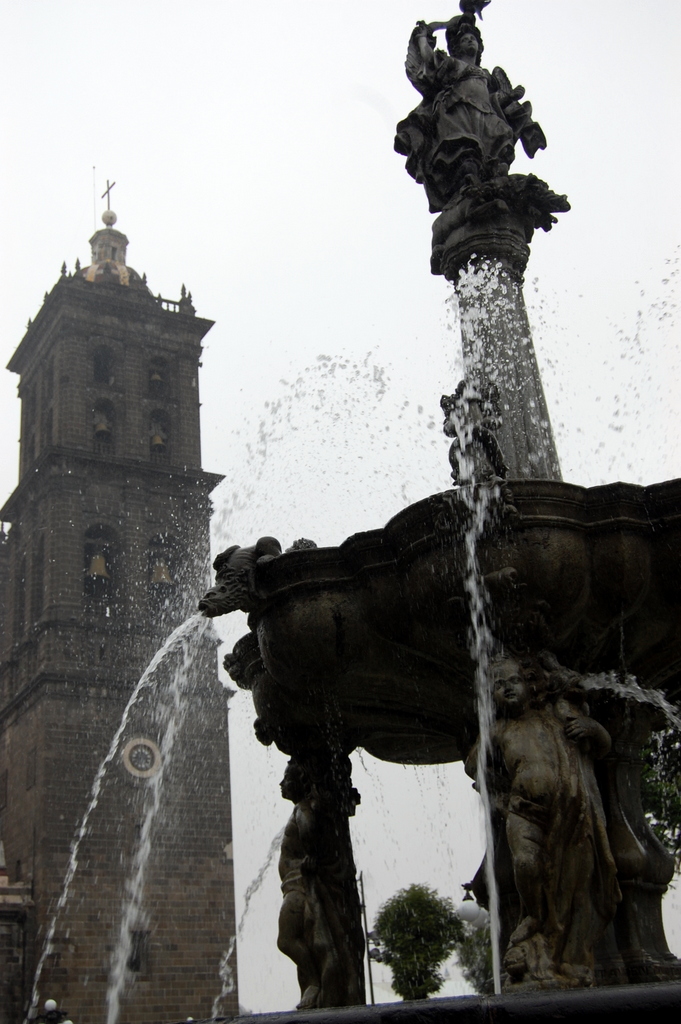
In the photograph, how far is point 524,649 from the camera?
4848 mm

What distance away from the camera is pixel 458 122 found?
284 inches

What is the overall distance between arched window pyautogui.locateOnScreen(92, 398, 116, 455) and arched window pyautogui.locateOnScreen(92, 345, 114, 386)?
1.20 metres

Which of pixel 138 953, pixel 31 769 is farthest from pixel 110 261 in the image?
pixel 138 953

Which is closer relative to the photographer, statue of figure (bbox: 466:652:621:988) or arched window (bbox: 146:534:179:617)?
statue of figure (bbox: 466:652:621:988)

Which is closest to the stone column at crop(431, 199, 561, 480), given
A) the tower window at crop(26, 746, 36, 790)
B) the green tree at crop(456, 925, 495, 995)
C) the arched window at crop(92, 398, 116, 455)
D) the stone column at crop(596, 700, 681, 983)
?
the stone column at crop(596, 700, 681, 983)

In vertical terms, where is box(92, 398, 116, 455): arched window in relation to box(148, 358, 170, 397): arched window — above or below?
below

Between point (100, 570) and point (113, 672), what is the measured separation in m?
3.25

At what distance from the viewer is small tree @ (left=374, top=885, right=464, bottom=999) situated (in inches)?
Answer: 1011

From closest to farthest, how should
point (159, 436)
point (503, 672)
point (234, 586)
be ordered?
1. point (503, 672)
2. point (234, 586)
3. point (159, 436)

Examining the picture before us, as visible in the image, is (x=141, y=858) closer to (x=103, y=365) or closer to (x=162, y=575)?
(x=162, y=575)

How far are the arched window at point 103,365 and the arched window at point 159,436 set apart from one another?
2.02 meters

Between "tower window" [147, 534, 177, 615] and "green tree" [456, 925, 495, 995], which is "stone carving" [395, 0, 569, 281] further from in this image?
"tower window" [147, 534, 177, 615]

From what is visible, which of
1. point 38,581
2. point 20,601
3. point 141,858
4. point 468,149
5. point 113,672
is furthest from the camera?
point 20,601

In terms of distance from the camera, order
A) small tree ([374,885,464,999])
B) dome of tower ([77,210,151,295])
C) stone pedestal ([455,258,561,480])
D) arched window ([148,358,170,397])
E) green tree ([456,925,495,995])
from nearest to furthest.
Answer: stone pedestal ([455,258,561,480]), small tree ([374,885,464,999]), green tree ([456,925,495,995]), arched window ([148,358,170,397]), dome of tower ([77,210,151,295])
